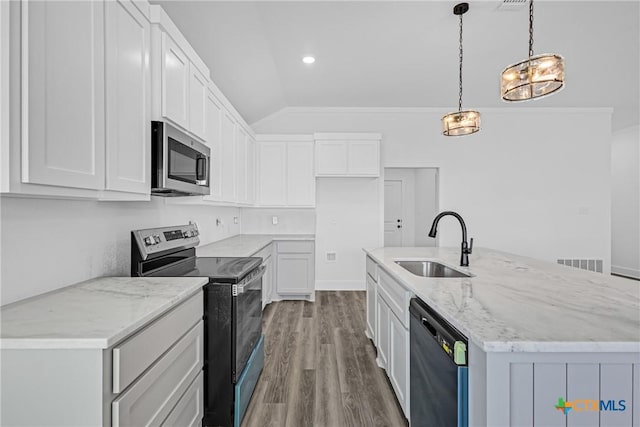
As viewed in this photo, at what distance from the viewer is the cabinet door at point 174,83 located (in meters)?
1.77

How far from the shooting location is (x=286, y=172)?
4910 mm

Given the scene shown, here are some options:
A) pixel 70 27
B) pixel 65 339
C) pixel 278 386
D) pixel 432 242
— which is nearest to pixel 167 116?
pixel 70 27

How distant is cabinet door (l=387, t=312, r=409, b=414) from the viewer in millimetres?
1839

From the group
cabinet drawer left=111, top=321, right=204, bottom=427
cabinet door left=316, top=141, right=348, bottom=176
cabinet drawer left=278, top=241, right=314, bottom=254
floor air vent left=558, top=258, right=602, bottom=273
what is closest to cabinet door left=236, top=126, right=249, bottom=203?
cabinet drawer left=278, top=241, right=314, bottom=254

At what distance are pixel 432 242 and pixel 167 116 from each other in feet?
18.4

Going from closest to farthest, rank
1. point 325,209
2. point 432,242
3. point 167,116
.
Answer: point 167,116 < point 325,209 < point 432,242

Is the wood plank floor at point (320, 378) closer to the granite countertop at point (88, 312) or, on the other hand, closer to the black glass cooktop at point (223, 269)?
the black glass cooktop at point (223, 269)

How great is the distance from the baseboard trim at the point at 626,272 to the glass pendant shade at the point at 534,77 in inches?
252

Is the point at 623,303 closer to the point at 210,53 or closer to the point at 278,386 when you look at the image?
the point at 278,386

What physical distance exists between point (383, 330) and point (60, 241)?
6.70 ft

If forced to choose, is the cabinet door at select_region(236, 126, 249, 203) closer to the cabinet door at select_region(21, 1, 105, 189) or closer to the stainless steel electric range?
the stainless steel electric range

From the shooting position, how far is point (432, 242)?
6391 mm

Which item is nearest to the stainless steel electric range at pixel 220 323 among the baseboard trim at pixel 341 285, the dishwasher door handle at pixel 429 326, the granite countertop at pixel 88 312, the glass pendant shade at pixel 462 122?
the granite countertop at pixel 88 312

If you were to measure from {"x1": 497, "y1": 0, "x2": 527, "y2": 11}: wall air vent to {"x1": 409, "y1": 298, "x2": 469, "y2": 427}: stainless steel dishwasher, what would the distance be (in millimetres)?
2559
